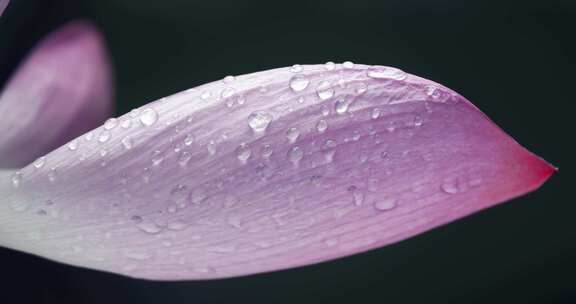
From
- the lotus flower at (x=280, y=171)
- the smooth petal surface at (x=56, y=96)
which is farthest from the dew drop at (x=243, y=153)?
the smooth petal surface at (x=56, y=96)

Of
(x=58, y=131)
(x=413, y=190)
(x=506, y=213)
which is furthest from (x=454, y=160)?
(x=506, y=213)

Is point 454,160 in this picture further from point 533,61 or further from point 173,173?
point 533,61

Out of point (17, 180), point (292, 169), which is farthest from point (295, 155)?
point (17, 180)

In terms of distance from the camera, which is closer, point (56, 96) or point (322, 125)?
point (322, 125)

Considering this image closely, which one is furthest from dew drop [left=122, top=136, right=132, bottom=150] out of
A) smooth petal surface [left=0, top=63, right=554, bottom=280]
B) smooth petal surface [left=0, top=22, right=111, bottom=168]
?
smooth petal surface [left=0, top=22, right=111, bottom=168]

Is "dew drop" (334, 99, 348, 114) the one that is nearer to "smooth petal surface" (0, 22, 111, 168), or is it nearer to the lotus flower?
the lotus flower

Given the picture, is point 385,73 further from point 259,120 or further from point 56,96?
point 56,96
